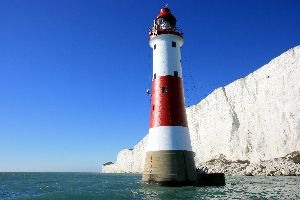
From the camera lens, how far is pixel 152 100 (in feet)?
85.9

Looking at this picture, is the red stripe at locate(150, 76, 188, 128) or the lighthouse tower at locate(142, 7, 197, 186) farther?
the red stripe at locate(150, 76, 188, 128)

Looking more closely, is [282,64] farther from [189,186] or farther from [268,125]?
[189,186]

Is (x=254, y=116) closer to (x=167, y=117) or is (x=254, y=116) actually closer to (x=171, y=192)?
(x=167, y=117)

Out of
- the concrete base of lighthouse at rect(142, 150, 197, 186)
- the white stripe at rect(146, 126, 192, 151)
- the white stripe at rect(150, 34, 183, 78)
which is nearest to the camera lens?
the concrete base of lighthouse at rect(142, 150, 197, 186)

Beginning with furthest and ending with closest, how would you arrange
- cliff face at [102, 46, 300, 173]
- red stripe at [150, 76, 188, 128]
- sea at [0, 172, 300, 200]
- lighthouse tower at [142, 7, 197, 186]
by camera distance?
1. cliff face at [102, 46, 300, 173]
2. red stripe at [150, 76, 188, 128]
3. lighthouse tower at [142, 7, 197, 186]
4. sea at [0, 172, 300, 200]

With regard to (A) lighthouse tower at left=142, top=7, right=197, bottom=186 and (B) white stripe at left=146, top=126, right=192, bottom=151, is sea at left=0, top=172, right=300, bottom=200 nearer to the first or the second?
(A) lighthouse tower at left=142, top=7, right=197, bottom=186

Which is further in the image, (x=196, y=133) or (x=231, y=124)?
(x=196, y=133)

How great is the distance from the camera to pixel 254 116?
216 ft

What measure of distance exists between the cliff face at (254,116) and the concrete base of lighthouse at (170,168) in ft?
119

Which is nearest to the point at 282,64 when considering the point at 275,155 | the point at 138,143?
the point at 275,155

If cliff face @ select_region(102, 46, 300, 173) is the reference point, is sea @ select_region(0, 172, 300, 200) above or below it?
below

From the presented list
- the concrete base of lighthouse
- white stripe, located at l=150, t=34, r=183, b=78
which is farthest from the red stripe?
the concrete base of lighthouse

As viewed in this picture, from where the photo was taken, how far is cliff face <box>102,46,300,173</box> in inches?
2319

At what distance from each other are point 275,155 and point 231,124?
524 inches
